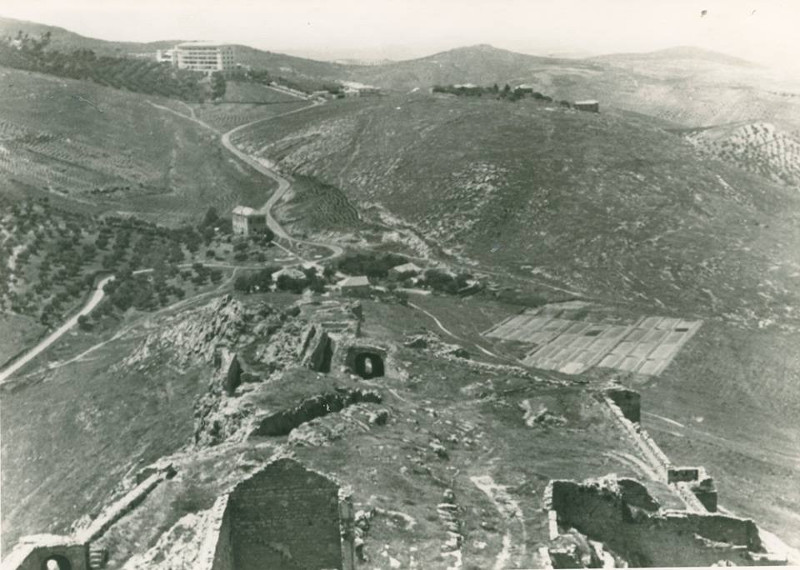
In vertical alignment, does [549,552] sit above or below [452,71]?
below

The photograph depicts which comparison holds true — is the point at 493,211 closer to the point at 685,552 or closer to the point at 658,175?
the point at 658,175

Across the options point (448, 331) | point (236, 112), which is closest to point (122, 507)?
point (448, 331)

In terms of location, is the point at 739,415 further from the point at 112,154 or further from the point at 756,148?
the point at 756,148

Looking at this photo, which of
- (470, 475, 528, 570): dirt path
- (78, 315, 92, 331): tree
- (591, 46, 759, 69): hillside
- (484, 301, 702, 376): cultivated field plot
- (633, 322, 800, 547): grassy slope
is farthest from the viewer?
(591, 46, 759, 69): hillside

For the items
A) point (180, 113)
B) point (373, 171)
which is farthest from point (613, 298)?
point (180, 113)

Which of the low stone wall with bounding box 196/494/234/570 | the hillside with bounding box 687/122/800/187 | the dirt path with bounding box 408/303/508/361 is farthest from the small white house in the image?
the hillside with bounding box 687/122/800/187

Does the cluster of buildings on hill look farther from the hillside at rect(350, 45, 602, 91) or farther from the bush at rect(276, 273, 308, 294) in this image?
the bush at rect(276, 273, 308, 294)

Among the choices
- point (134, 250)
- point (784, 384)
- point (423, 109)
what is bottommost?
point (784, 384)

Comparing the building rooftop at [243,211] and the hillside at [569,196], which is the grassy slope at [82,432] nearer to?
the building rooftop at [243,211]
